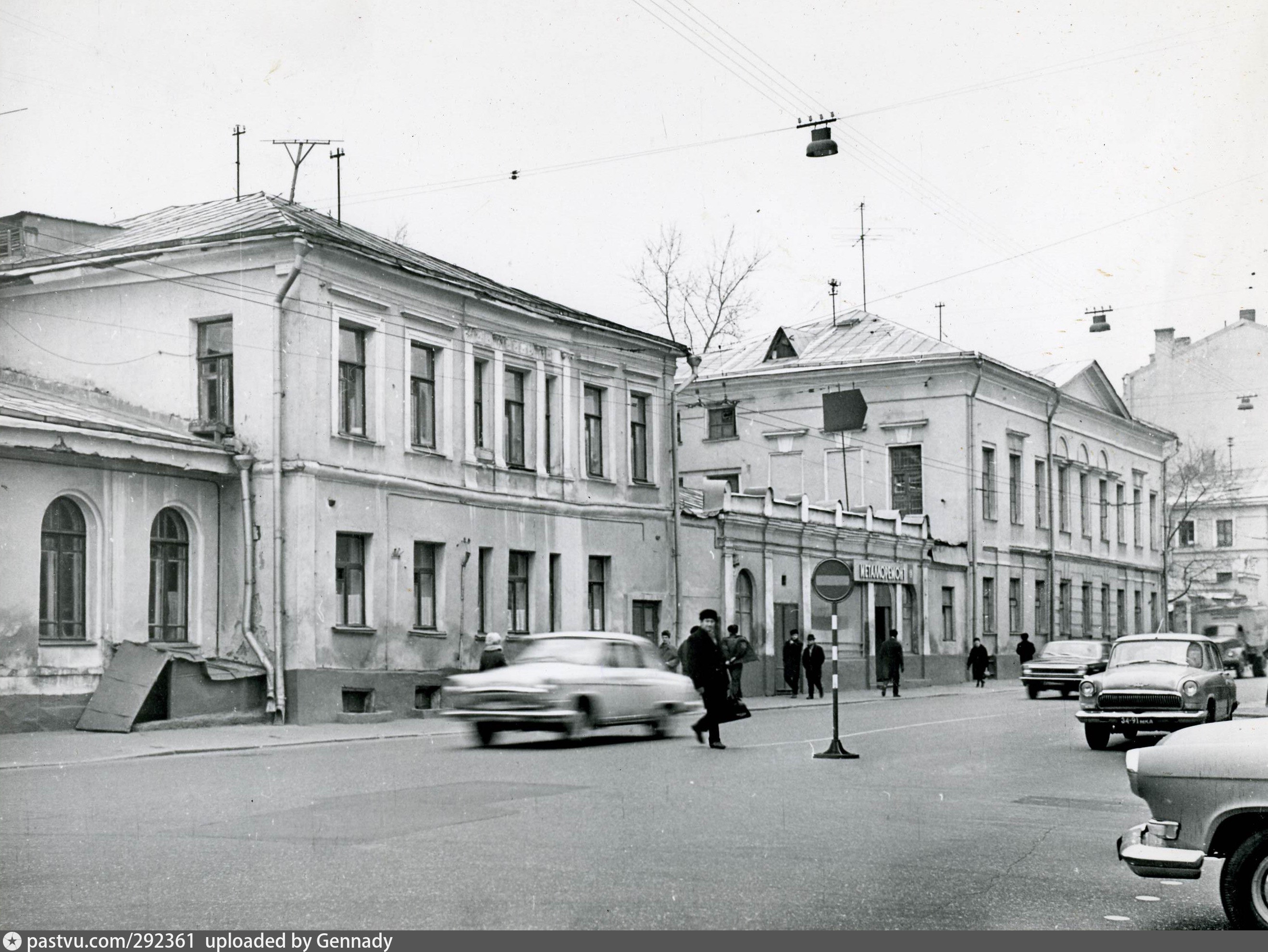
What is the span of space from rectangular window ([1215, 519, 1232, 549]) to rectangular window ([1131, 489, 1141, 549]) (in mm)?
14338

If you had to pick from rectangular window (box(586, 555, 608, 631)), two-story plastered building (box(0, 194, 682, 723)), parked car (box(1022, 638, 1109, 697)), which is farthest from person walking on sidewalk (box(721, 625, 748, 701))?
parked car (box(1022, 638, 1109, 697))

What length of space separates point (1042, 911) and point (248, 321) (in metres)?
21.5

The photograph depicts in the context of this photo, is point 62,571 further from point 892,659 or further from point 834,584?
point 892,659

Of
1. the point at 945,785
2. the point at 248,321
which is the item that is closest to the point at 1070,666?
the point at 248,321

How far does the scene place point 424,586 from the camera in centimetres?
3041

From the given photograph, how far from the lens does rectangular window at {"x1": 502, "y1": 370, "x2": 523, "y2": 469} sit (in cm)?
3291

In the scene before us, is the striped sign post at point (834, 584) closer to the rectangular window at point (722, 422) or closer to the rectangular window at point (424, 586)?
the rectangular window at point (424, 586)

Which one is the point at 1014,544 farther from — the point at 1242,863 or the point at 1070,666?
the point at 1242,863

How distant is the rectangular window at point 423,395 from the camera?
3033 centimetres

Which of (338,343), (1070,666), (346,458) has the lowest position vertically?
(1070,666)

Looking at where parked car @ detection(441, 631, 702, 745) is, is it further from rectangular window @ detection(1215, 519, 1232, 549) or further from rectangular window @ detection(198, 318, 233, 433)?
rectangular window @ detection(1215, 519, 1232, 549)

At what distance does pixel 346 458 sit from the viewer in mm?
28203

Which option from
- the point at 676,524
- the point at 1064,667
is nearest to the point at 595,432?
the point at 676,524

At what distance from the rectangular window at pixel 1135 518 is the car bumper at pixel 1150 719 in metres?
50.8
